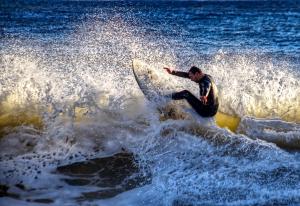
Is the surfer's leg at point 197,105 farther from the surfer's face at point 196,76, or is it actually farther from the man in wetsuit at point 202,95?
the surfer's face at point 196,76

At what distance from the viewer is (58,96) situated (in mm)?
12891

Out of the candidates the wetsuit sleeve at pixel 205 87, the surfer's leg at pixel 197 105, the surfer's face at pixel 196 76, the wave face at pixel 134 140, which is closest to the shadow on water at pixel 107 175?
the wave face at pixel 134 140

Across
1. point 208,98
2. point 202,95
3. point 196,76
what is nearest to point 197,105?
point 208,98

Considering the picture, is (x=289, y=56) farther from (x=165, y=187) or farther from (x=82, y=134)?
(x=165, y=187)

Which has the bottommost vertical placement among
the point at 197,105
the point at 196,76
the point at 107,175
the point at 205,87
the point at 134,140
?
the point at 107,175

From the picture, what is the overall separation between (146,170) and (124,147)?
55.2 inches

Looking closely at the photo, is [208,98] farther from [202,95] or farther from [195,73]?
[195,73]

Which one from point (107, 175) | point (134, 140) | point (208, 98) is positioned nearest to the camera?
point (107, 175)

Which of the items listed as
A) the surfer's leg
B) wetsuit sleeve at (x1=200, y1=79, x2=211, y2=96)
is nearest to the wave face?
the surfer's leg

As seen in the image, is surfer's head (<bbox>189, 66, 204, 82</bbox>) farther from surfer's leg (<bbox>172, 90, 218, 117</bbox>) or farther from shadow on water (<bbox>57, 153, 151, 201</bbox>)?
shadow on water (<bbox>57, 153, 151, 201</bbox>)

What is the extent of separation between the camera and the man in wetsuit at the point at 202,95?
11.3m

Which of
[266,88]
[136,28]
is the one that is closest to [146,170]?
[266,88]

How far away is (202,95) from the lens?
442 inches

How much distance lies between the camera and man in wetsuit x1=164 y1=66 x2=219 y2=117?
11305mm
